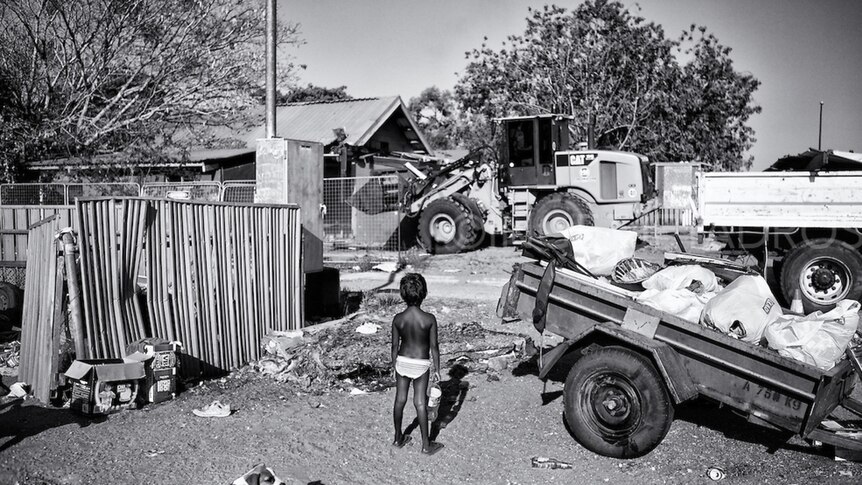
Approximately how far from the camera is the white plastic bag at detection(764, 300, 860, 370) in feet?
15.4

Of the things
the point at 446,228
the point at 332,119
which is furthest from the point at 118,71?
the point at 446,228

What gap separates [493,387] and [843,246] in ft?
19.9

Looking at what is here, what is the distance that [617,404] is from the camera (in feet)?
16.5

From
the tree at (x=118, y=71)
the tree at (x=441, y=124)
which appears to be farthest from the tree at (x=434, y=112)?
the tree at (x=118, y=71)

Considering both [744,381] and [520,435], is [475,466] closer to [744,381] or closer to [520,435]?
[520,435]

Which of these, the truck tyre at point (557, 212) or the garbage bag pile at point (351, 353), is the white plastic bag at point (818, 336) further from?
the truck tyre at point (557, 212)

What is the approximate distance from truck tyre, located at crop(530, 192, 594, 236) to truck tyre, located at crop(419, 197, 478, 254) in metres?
1.54

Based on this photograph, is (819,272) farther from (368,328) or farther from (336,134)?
(336,134)

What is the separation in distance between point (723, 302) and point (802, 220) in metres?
6.17

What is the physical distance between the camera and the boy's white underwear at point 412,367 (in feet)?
17.2

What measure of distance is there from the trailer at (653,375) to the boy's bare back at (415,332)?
894mm

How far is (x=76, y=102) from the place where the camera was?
63.4ft

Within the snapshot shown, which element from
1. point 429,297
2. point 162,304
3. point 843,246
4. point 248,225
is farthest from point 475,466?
point 843,246

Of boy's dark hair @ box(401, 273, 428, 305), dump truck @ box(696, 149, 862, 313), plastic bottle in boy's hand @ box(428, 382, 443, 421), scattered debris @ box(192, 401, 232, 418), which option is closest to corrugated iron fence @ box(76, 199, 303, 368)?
scattered debris @ box(192, 401, 232, 418)
